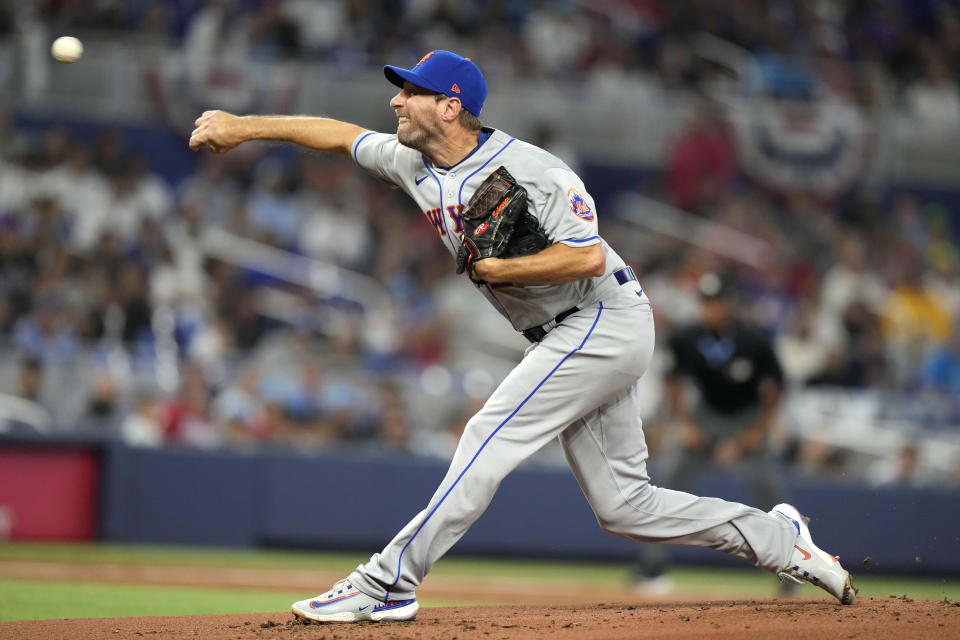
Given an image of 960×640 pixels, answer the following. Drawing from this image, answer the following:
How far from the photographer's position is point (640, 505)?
523 cm

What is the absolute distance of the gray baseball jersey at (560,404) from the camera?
495cm

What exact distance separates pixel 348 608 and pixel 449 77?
2.09m

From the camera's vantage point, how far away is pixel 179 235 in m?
13.0

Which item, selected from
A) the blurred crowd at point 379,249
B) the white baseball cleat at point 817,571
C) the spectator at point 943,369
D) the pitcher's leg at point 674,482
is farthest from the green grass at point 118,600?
the spectator at point 943,369

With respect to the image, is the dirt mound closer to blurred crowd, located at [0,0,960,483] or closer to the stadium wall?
the stadium wall

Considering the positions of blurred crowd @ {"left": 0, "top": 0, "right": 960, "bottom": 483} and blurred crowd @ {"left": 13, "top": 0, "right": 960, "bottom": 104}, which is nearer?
blurred crowd @ {"left": 0, "top": 0, "right": 960, "bottom": 483}

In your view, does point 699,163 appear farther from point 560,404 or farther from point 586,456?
point 560,404

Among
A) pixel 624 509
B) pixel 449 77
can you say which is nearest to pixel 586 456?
pixel 624 509

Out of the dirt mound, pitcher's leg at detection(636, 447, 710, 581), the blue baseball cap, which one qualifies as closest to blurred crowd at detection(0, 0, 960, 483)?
pitcher's leg at detection(636, 447, 710, 581)

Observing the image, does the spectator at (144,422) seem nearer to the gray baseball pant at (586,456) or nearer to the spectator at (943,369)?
the gray baseball pant at (586,456)

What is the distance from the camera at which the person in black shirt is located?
8906mm

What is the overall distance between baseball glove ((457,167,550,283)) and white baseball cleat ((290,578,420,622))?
51.6 inches

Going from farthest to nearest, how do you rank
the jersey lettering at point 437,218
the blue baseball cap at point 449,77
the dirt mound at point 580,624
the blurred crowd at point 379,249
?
1. the blurred crowd at point 379,249
2. the jersey lettering at point 437,218
3. the blue baseball cap at point 449,77
4. the dirt mound at point 580,624

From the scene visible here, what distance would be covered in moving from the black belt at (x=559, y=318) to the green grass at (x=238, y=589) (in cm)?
226
